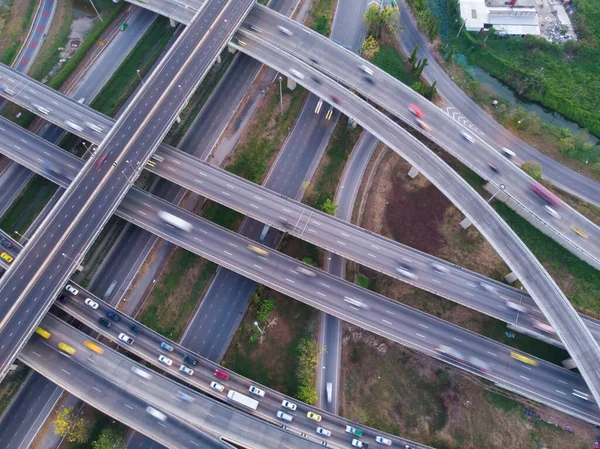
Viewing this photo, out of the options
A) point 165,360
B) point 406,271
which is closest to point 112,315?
point 165,360

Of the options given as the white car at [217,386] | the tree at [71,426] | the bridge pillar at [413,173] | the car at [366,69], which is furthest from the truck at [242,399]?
the car at [366,69]

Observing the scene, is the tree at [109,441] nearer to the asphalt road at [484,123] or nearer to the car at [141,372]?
the car at [141,372]

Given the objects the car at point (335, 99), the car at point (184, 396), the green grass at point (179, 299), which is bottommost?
the car at point (184, 396)

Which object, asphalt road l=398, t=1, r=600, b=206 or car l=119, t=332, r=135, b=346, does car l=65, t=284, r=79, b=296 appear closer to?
car l=119, t=332, r=135, b=346

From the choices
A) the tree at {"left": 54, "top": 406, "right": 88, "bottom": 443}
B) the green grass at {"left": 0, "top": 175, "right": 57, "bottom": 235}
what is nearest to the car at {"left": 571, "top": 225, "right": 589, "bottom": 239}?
the tree at {"left": 54, "top": 406, "right": 88, "bottom": 443}

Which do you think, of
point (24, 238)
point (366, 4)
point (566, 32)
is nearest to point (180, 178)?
point (24, 238)
